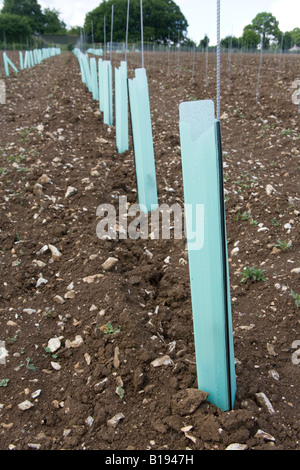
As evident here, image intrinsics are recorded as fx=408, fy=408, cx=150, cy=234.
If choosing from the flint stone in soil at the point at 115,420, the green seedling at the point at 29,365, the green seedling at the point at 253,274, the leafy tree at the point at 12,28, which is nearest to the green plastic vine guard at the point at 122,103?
the green seedling at the point at 253,274

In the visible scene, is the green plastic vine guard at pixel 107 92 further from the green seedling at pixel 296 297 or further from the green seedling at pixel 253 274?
the green seedling at pixel 296 297

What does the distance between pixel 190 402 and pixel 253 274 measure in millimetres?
1371

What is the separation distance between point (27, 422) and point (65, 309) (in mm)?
861

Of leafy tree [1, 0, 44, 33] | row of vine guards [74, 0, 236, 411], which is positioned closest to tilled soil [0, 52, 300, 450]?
row of vine guards [74, 0, 236, 411]

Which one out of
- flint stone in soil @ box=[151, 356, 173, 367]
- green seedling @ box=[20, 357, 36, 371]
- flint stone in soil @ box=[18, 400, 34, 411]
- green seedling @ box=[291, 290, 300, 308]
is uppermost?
green seedling @ box=[291, 290, 300, 308]

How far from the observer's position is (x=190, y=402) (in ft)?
5.93

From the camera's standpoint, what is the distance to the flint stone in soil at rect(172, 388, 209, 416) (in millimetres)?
1796

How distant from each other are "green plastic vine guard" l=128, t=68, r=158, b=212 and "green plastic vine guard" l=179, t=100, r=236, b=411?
7.62 ft

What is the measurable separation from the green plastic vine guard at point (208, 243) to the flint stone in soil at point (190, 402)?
62 mm

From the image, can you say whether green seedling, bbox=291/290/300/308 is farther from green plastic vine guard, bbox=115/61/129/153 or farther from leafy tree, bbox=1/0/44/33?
leafy tree, bbox=1/0/44/33

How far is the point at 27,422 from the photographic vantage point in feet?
6.27

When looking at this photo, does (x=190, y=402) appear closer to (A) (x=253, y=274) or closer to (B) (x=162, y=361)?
(B) (x=162, y=361)

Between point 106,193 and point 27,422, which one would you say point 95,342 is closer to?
point 27,422
